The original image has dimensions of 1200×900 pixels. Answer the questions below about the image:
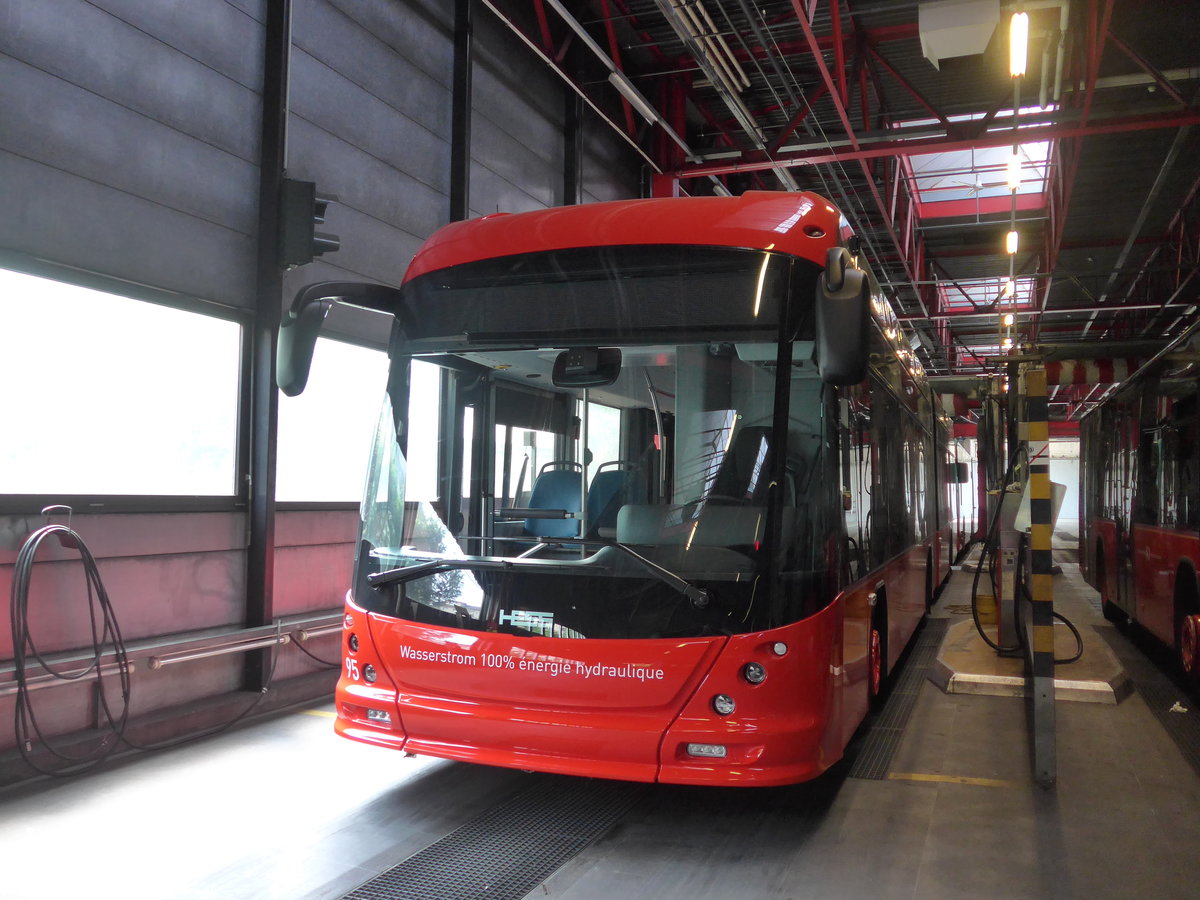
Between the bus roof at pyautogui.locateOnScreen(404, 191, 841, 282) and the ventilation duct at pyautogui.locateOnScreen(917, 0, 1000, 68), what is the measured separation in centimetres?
569

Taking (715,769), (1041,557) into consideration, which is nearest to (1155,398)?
(1041,557)

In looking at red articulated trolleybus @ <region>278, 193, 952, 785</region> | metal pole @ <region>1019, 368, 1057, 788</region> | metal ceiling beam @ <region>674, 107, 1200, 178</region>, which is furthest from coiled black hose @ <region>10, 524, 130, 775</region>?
metal ceiling beam @ <region>674, 107, 1200, 178</region>

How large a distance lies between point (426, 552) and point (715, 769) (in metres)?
1.63

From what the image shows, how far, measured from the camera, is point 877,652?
6.05 meters

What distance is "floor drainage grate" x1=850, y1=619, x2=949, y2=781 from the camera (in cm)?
536

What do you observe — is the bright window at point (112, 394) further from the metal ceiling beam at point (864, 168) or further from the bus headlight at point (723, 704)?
the metal ceiling beam at point (864, 168)

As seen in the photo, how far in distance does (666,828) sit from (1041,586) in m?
2.45

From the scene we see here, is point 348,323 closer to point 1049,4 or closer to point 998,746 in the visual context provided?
point 998,746

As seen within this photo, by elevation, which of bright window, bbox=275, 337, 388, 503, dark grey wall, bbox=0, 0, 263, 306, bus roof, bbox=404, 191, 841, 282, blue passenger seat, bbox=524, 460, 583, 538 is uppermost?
dark grey wall, bbox=0, 0, 263, 306

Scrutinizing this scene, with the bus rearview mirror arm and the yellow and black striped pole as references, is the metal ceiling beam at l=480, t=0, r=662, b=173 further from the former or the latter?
the yellow and black striped pole

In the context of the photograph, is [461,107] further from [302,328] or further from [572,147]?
[302,328]

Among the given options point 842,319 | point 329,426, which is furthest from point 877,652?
point 329,426

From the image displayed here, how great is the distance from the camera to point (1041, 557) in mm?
5281

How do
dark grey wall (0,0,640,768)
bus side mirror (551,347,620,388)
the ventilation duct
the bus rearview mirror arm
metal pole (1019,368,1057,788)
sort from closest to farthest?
bus side mirror (551,347,620,388)
the bus rearview mirror arm
metal pole (1019,368,1057,788)
dark grey wall (0,0,640,768)
the ventilation duct
